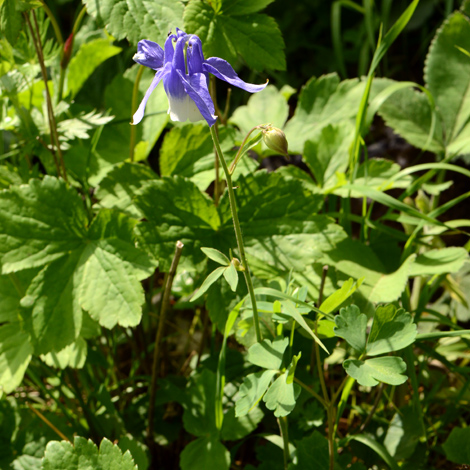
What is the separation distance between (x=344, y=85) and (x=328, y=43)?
60.9 inches

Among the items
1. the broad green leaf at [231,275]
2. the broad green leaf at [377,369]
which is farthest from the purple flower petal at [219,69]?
the broad green leaf at [377,369]

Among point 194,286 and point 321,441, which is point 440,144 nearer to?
point 194,286

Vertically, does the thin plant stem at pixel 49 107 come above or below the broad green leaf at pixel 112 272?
above

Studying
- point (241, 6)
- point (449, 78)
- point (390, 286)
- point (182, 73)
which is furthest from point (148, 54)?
point (449, 78)

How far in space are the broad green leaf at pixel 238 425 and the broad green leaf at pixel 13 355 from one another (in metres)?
0.56

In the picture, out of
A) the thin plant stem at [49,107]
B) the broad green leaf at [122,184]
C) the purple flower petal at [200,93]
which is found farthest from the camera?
the broad green leaf at [122,184]

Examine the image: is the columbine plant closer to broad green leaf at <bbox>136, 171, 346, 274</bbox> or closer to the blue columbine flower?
the blue columbine flower

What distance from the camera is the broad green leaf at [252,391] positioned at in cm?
109

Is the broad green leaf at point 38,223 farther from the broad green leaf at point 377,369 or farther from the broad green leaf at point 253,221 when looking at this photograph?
the broad green leaf at point 377,369

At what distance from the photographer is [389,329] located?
44.0 inches

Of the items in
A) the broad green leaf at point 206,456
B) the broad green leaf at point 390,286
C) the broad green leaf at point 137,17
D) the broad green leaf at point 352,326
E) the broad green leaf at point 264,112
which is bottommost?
the broad green leaf at point 206,456

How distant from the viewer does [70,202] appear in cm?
149

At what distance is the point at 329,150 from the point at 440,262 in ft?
1.67

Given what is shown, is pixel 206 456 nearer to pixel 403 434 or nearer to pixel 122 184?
pixel 403 434
